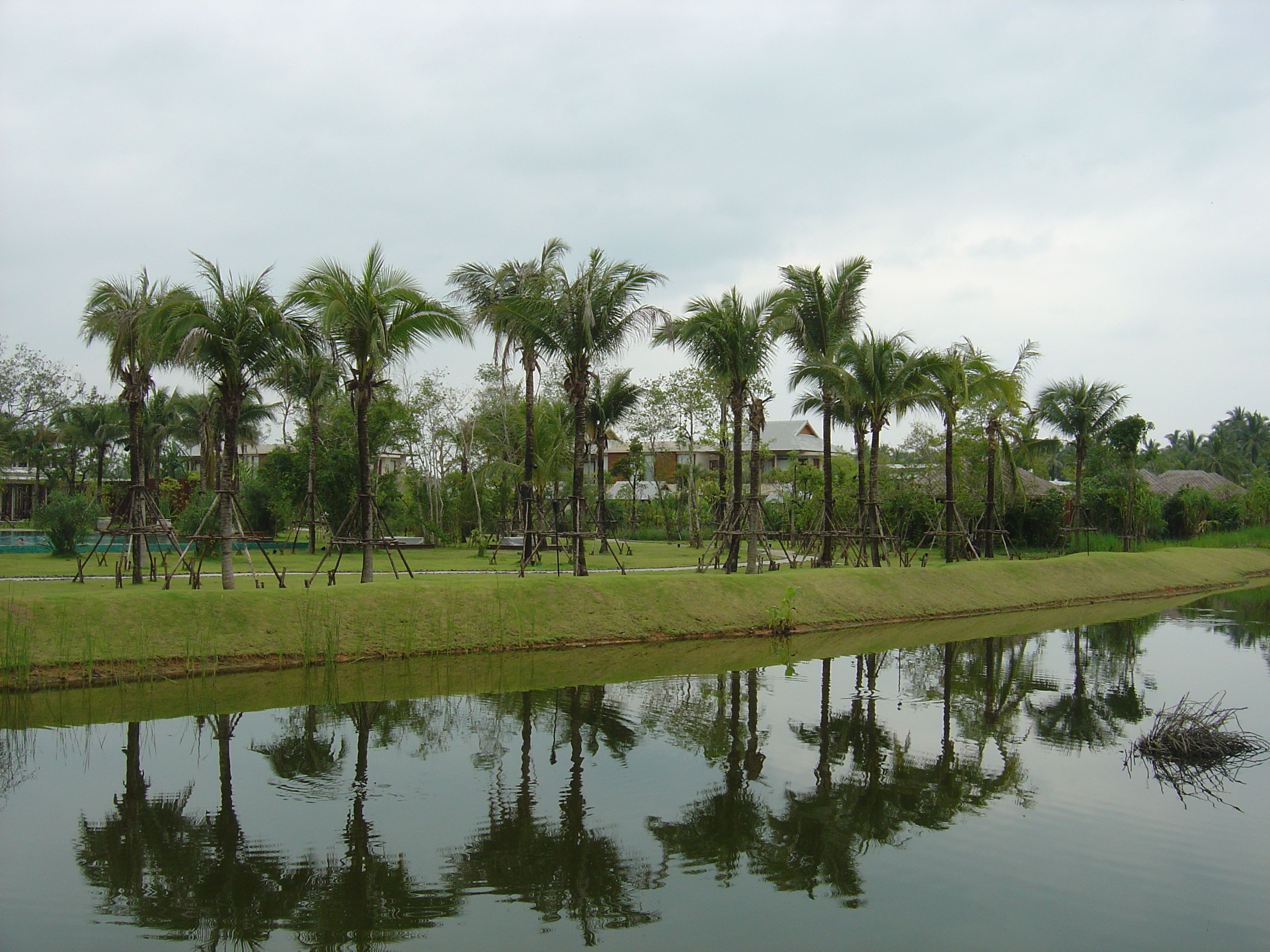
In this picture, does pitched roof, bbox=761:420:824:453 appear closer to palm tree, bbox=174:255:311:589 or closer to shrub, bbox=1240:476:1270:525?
shrub, bbox=1240:476:1270:525

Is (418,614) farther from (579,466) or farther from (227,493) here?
(579,466)

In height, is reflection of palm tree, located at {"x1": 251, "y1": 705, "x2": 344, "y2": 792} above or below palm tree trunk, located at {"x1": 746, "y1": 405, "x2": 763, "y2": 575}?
below

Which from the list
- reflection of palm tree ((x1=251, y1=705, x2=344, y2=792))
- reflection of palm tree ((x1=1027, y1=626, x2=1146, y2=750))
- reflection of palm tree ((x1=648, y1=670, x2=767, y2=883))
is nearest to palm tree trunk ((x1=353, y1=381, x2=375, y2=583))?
reflection of palm tree ((x1=251, y1=705, x2=344, y2=792))

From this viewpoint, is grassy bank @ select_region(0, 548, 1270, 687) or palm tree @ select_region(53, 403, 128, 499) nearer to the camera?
grassy bank @ select_region(0, 548, 1270, 687)

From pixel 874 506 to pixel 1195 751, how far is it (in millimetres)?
16346

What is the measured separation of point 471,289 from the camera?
2828 centimetres

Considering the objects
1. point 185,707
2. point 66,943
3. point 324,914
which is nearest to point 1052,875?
point 324,914

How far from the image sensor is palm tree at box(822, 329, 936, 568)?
25.4 m

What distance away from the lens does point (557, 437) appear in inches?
1303

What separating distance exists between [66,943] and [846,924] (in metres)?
4.83

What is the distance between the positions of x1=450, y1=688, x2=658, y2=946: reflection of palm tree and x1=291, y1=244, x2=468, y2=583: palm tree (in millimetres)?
11053

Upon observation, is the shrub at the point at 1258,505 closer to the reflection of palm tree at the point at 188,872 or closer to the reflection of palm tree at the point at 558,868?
the reflection of palm tree at the point at 558,868

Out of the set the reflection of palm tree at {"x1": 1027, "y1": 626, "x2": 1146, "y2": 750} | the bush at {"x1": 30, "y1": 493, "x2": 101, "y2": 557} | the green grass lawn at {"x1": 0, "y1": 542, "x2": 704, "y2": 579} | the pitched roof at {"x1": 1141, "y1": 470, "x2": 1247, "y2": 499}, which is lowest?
the reflection of palm tree at {"x1": 1027, "y1": 626, "x2": 1146, "y2": 750}

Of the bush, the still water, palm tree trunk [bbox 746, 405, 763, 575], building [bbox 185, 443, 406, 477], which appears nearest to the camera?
the still water
